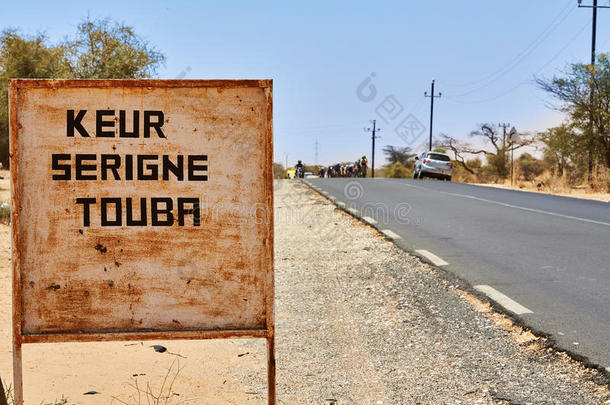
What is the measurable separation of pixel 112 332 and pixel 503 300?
12.6 ft

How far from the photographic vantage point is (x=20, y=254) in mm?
2879

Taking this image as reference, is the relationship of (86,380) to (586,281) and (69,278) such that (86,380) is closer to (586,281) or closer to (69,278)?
(69,278)

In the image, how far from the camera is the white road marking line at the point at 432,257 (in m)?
7.41

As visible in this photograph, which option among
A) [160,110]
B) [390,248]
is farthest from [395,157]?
[160,110]

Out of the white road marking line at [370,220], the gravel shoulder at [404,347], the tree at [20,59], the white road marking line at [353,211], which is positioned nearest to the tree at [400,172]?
the tree at [20,59]

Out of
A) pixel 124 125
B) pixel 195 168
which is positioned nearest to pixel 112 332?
pixel 195 168

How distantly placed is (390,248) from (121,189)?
6160 millimetres

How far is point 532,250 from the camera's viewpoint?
27.8ft

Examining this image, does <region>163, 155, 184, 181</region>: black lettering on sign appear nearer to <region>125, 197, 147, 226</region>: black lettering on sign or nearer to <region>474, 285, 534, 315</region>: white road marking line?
<region>125, 197, 147, 226</region>: black lettering on sign

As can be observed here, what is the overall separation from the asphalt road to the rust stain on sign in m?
2.54

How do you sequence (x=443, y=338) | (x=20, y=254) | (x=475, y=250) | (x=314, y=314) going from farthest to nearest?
(x=475, y=250), (x=314, y=314), (x=443, y=338), (x=20, y=254)

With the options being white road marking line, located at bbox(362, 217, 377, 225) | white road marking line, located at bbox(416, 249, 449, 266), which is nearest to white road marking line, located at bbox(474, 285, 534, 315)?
white road marking line, located at bbox(416, 249, 449, 266)

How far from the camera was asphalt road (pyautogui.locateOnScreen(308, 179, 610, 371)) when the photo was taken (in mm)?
4926

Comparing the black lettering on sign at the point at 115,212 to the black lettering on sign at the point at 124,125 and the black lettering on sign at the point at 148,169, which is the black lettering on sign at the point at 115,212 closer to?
the black lettering on sign at the point at 148,169
